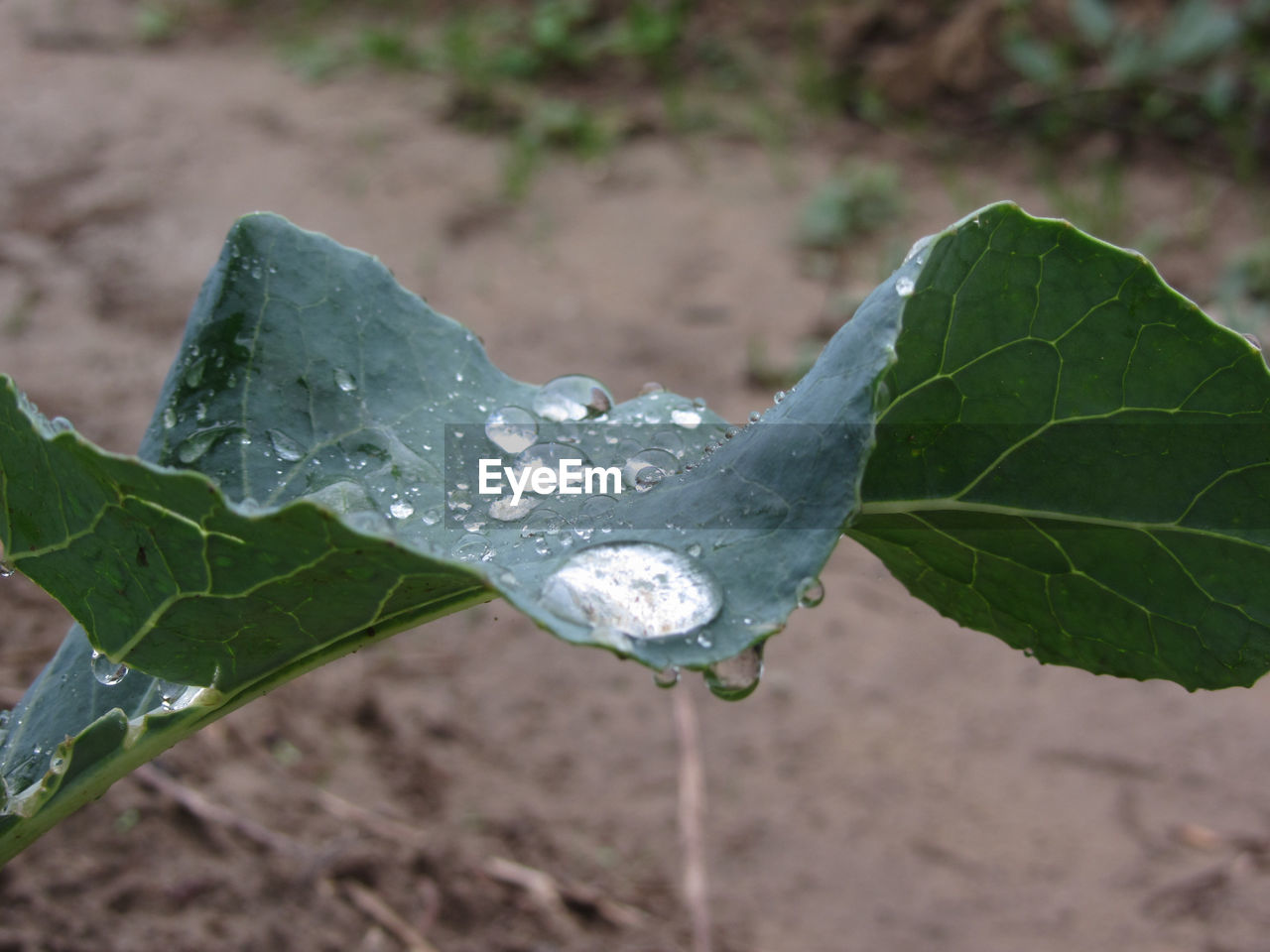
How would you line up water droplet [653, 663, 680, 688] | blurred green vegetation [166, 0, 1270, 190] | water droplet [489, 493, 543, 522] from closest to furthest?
water droplet [653, 663, 680, 688], water droplet [489, 493, 543, 522], blurred green vegetation [166, 0, 1270, 190]

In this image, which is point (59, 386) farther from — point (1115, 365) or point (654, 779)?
point (1115, 365)

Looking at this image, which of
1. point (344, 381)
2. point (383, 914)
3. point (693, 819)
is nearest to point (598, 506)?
point (344, 381)

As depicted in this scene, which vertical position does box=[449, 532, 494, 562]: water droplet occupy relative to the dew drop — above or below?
below

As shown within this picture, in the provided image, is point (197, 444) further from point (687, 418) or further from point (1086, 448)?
point (1086, 448)

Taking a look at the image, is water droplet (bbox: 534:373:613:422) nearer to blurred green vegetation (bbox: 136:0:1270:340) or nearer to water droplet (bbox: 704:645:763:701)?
water droplet (bbox: 704:645:763:701)

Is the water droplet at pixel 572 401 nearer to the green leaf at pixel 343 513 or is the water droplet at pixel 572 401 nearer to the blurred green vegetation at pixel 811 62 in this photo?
the green leaf at pixel 343 513

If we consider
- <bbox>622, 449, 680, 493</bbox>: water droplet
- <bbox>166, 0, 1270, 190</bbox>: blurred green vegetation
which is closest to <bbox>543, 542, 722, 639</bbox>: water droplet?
<bbox>622, 449, 680, 493</bbox>: water droplet

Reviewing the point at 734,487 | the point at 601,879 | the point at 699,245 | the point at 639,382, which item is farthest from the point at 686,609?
the point at 699,245
